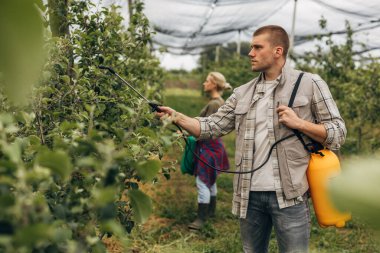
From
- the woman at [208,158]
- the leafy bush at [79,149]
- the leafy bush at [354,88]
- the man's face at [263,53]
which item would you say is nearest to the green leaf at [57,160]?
the leafy bush at [79,149]

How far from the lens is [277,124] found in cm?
229

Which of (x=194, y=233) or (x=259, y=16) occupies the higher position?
(x=259, y=16)

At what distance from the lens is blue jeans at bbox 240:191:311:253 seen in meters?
2.24

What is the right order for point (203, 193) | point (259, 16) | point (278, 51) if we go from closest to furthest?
point (278, 51)
point (203, 193)
point (259, 16)

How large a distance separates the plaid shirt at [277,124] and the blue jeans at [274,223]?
49 millimetres

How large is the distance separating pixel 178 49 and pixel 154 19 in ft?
20.0

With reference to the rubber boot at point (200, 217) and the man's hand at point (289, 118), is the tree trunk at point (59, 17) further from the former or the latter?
the rubber boot at point (200, 217)

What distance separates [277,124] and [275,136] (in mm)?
63

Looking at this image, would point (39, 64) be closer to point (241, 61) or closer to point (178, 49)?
point (241, 61)

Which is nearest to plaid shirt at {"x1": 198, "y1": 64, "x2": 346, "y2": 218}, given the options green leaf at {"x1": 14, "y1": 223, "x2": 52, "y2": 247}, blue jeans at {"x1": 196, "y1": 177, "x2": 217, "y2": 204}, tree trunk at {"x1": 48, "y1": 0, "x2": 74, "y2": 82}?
tree trunk at {"x1": 48, "y1": 0, "x2": 74, "y2": 82}

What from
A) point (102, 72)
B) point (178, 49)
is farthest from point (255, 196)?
point (178, 49)

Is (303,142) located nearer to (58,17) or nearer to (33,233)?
(58,17)

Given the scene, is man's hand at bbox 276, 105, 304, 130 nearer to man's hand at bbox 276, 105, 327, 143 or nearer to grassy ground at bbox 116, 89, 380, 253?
man's hand at bbox 276, 105, 327, 143

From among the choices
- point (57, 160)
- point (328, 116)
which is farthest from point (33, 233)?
point (328, 116)
